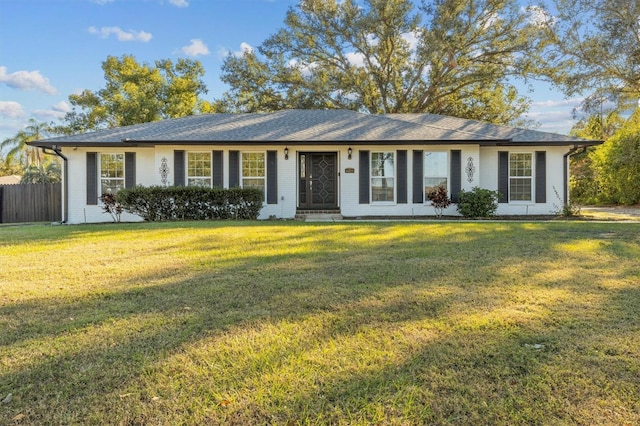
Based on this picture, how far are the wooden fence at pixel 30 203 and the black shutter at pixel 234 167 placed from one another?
7.49 metres

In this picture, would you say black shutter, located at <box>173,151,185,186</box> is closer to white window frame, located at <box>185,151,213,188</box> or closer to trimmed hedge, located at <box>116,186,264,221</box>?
white window frame, located at <box>185,151,213,188</box>

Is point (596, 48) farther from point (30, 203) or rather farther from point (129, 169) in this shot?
point (30, 203)

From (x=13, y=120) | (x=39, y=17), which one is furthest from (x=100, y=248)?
(x=13, y=120)

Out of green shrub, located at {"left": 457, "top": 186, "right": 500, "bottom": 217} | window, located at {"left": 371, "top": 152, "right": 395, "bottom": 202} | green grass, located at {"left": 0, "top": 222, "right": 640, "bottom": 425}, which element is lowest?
green grass, located at {"left": 0, "top": 222, "right": 640, "bottom": 425}

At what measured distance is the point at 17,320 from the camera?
10.3 feet

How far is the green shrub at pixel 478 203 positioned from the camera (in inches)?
485

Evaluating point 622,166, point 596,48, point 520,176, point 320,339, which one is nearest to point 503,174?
point 520,176

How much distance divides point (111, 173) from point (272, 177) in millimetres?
5481

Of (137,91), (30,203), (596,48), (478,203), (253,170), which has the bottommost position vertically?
(478,203)

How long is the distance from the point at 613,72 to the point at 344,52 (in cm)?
1396

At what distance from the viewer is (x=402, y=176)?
42.9ft

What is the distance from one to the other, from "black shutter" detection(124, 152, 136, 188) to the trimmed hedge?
191cm

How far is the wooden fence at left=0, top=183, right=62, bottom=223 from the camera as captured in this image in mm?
→ 15406

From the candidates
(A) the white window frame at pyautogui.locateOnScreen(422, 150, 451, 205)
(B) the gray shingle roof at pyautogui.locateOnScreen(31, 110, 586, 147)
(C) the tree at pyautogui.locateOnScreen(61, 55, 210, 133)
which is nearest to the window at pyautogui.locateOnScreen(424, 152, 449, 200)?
(A) the white window frame at pyautogui.locateOnScreen(422, 150, 451, 205)
